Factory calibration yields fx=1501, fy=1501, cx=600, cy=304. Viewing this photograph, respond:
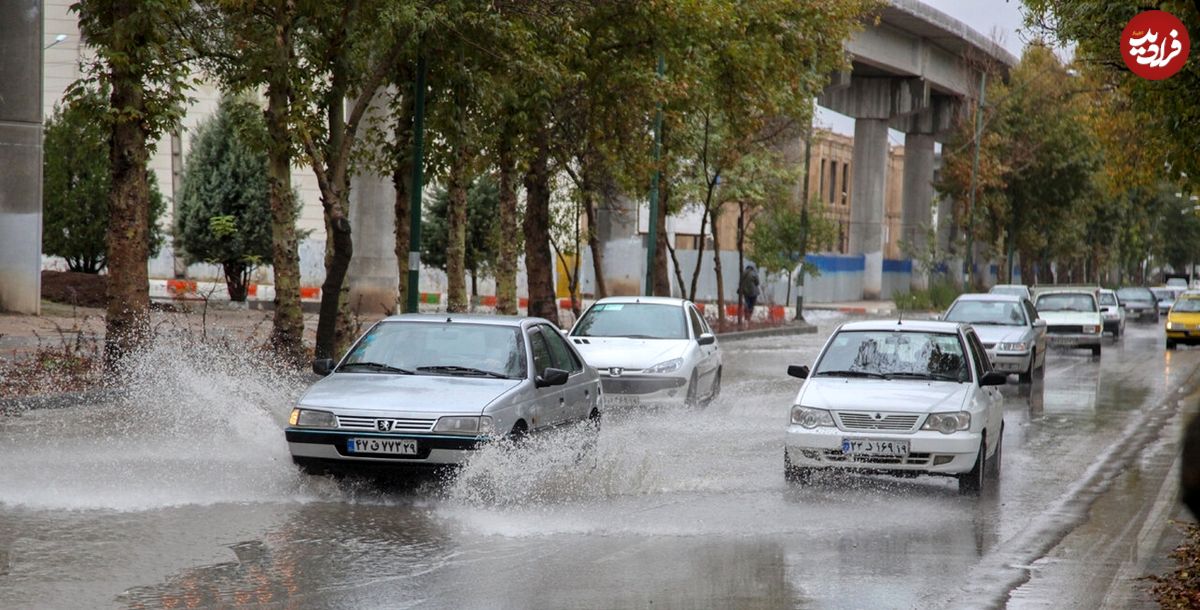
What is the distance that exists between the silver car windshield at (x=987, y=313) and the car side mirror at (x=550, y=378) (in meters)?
15.6

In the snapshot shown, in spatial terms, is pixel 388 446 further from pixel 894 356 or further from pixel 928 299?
→ pixel 928 299

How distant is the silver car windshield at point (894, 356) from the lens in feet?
42.1

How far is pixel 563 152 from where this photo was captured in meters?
30.4

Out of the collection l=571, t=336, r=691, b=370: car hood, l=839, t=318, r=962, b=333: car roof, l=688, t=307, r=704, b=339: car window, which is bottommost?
l=571, t=336, r=691, b=370: car hood

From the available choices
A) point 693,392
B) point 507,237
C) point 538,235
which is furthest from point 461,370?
point 538,235

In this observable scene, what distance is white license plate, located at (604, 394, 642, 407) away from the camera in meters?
18.0

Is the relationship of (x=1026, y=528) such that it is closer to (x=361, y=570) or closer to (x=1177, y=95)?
(x=361, y=570)

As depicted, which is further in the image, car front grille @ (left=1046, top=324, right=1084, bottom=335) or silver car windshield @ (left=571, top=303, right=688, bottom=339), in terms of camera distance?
car front grille @ (left=1046, top=324, right=1084, bottom=335)

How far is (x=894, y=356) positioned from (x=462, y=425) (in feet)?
14.3

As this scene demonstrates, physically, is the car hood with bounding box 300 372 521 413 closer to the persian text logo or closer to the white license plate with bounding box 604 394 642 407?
the white license plate with bounding box 604 394 642 407

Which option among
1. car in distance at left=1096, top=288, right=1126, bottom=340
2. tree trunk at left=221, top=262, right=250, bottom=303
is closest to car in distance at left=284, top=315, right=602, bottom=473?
tree trunk at left=221, top=262, right=250, bottom=303

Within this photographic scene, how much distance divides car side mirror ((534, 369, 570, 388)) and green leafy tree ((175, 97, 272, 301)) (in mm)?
31100

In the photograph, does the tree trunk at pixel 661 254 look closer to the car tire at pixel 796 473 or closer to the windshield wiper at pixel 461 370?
the car tire at pixel 796 473

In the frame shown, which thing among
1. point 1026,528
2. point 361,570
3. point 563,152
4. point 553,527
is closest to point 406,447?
point 553,527
